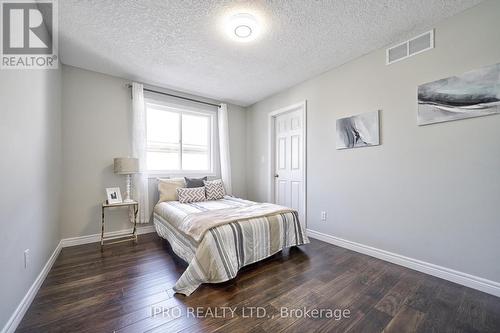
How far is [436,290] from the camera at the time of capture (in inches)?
71.0

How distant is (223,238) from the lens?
1.95 metres

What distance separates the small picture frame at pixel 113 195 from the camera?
293 cm

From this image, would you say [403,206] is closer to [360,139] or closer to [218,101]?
[360,139]

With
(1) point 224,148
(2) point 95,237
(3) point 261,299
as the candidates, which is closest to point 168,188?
(2) point 95,237

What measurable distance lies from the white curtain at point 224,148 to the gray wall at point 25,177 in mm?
2562

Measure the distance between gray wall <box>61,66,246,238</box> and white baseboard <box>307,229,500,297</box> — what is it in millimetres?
3466

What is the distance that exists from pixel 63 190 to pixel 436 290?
4502mm

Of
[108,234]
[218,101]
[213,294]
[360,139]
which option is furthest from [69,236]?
[360,139]

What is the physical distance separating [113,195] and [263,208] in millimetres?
2260

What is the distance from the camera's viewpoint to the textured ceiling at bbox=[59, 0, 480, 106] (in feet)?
6.14

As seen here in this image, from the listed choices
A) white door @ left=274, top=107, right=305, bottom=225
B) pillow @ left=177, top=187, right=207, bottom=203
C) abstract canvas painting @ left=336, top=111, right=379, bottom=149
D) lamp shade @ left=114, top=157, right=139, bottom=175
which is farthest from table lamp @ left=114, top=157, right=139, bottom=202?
abstract canvas painting @ left=336, top=111, right=379, bottom=149

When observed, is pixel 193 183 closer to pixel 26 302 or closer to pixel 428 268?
pixel 26 302

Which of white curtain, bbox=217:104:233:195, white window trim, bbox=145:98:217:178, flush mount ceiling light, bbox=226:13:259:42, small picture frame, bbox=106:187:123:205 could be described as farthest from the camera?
white curtain, bbox=217:104:233:195

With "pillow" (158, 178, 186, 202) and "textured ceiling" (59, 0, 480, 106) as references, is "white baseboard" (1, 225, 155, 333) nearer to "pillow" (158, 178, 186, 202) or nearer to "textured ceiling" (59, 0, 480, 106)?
"pillow" (158, 178, 186, 202)
